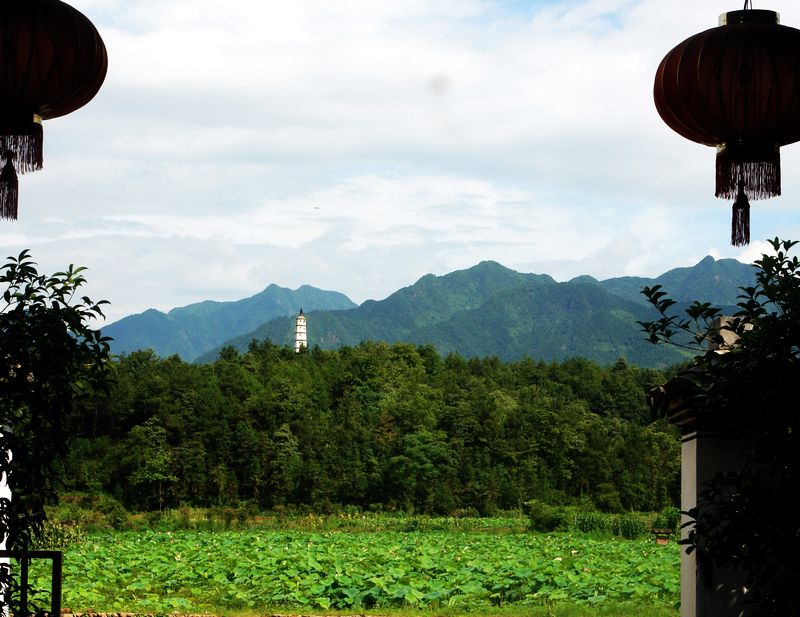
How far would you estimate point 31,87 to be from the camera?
10.3 feet

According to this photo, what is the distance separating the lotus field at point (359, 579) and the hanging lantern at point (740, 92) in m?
6.96

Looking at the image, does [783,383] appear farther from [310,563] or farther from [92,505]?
[92,505]

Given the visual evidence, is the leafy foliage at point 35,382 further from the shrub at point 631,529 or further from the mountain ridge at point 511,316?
the mountain ridge at point 511,316

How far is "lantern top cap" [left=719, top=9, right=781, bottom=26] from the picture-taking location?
3.27 metres

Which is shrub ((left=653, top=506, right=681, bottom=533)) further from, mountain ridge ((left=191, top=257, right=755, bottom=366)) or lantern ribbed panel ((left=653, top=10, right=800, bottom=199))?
mountain ridge ((left=191, top=257, right=755, bottom=366))

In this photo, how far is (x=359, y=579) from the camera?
34.6 feet

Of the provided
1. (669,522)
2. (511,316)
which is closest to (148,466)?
(669,522)

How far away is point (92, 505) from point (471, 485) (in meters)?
11.4

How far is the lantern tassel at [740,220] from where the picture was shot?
3551mm

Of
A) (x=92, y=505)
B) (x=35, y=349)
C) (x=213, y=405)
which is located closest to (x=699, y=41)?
(x=35, y=349)

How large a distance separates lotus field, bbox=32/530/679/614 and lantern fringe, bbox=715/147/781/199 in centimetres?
685

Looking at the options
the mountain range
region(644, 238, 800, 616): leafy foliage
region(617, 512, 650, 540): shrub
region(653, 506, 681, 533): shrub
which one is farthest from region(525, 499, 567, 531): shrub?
the mountain range

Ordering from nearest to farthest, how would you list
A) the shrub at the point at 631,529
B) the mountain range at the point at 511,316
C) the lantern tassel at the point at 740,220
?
the lantern tassel at the point at 740,220 → the shrub at the point at 631,529 → the mountain range at the point at 511,316

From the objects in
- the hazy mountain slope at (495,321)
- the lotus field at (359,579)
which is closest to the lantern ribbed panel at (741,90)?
the lotus field at (359,579)
